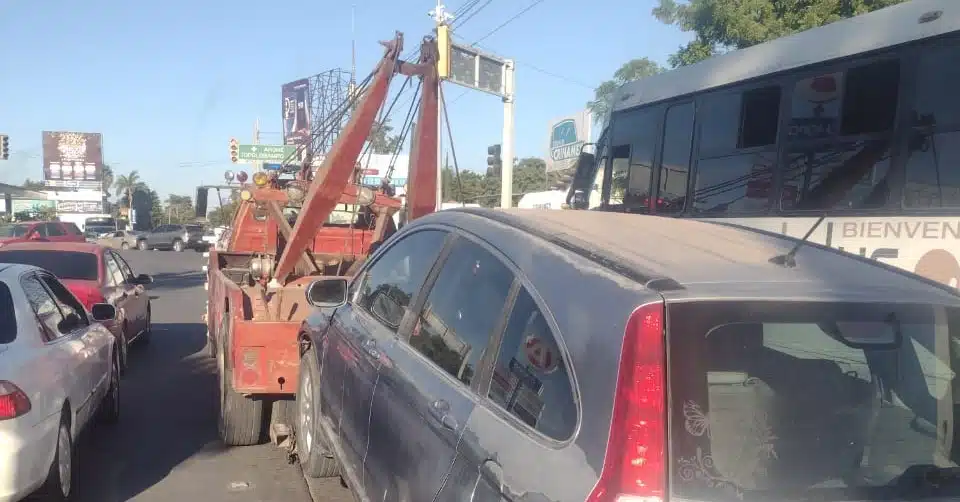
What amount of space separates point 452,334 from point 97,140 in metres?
86.5

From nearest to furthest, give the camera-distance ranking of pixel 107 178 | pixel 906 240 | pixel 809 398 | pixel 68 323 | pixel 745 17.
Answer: pixel 809 398 → pixel 68 323 → pixel 906 240 → pixel 745 17 → pixel 107 178

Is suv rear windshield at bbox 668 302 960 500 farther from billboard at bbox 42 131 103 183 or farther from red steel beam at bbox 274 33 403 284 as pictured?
billboard at bbox 42 131 103 183

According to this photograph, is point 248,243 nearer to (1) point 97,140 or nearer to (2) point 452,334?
(2) point 452,334

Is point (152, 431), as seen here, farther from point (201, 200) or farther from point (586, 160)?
point (586, 160)

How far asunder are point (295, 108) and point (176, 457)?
48.3 metres

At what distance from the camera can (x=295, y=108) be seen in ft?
171

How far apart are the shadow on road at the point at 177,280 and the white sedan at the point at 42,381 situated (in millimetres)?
17628

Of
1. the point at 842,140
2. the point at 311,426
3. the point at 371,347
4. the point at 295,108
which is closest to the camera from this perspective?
the point at 371,347

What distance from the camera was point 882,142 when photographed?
245 inches

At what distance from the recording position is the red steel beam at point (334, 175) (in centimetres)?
A: 691

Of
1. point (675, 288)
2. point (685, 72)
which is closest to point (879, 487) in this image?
point (675, 288)

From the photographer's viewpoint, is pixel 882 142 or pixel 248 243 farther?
pixel 248 243

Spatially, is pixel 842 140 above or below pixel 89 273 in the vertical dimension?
above

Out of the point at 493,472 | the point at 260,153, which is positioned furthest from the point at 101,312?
the point at 260,153
